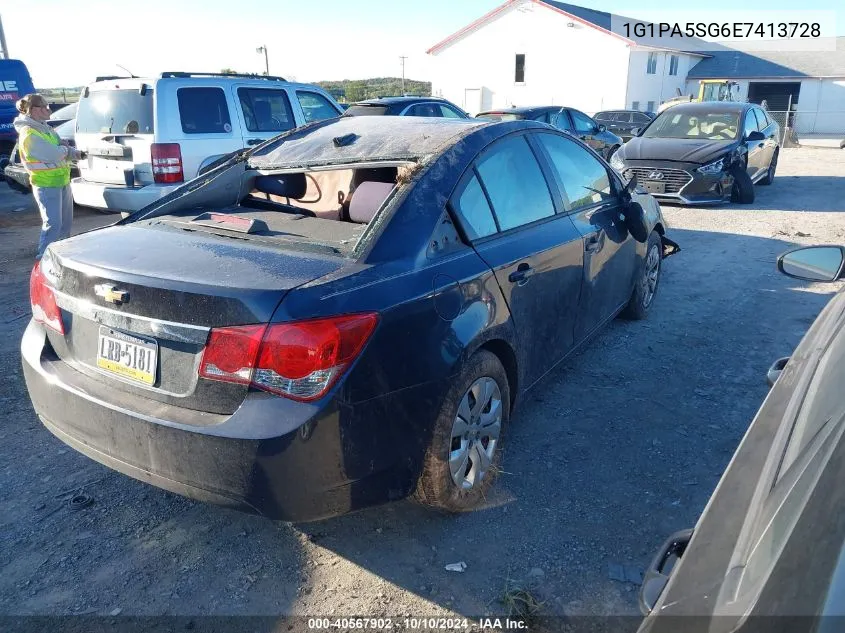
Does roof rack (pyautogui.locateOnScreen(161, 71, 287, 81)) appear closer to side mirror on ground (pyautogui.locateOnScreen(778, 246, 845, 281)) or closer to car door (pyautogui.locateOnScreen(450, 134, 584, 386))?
car door (pyautogui.locateOnScreen(450, 134, 584, 386))

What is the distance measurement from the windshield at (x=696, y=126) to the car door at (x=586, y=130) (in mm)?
2012

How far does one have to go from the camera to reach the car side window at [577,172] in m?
3.94

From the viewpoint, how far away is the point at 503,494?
3195 millimetres

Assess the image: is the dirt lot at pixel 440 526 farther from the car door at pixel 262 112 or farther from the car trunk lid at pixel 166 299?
the car door at pixel 262 112

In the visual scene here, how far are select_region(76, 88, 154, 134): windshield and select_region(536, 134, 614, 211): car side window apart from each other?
17.7 ft

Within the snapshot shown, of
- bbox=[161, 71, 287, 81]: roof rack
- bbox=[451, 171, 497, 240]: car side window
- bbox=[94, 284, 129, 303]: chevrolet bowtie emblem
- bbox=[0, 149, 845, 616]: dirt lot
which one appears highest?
bbox=[161, 71, 287, 81]: roof rack

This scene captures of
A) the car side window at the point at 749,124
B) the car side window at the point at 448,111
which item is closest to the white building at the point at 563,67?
the car side window at the point at 749,124

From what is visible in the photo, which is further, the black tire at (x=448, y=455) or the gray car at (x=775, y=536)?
the black tire at (x=448, y=455)

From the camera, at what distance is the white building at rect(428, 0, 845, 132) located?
35.1 m

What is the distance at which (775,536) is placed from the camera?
1.18m

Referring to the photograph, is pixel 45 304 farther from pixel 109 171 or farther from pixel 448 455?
pixel 109 171

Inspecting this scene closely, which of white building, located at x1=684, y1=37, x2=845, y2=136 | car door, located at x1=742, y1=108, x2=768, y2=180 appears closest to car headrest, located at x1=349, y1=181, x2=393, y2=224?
car door, located at x1=742, y1=108, x2=768, y2=180

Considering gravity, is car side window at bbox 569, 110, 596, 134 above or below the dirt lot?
above

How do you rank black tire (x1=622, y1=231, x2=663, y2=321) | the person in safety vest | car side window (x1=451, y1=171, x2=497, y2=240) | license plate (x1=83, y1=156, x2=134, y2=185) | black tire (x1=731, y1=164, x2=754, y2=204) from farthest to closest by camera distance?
black tire (x1=731, y1=164, x2=754, y2=204), license plate (x1=83, y1=156, x2=134, y2=185), the person in safety vest, black tire (x1=622, y1=231, x2=663, y2=321), car side window (x1=451, y1=171, x2=497, y2=240)
